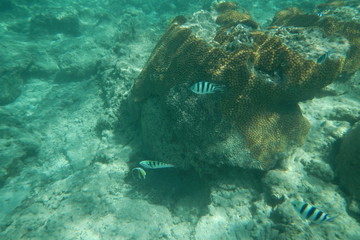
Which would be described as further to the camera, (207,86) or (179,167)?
(179,167)

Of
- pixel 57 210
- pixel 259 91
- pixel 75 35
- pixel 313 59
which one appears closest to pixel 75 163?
pixel 57 210

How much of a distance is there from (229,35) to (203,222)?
3704 millimetres

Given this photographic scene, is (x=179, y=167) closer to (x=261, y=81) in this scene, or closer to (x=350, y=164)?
(x=261, y=81)

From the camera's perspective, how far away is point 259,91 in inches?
134

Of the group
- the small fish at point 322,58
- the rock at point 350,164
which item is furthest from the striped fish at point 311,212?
the small fish at point 322,58

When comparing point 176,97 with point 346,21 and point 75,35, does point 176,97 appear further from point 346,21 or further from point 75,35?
point 75,35

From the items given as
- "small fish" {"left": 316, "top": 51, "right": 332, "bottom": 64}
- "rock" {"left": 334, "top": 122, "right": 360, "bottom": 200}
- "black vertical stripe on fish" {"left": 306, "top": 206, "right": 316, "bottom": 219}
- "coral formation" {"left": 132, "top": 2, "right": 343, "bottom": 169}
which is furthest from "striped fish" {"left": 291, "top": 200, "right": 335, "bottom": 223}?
"small fish" {"left": 316, "top": 51, "right": 332, "bottom": 64}

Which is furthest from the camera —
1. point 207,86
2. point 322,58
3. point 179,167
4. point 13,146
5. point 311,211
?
point 13,146

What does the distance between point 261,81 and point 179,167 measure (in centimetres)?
232

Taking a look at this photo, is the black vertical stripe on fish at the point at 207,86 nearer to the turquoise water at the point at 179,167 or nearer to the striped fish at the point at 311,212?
the turquoise water at the point at 179,167

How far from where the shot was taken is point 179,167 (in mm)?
4125

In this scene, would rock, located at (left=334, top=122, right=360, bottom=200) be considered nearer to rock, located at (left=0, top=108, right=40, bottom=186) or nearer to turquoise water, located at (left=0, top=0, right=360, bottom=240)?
turquoise water, located at (left=0, top=0, right=360, bottom=240)

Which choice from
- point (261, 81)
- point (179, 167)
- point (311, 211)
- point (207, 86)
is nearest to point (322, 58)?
point (261, 81)

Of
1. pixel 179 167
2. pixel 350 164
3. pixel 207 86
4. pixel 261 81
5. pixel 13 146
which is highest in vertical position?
pixel 261 81
